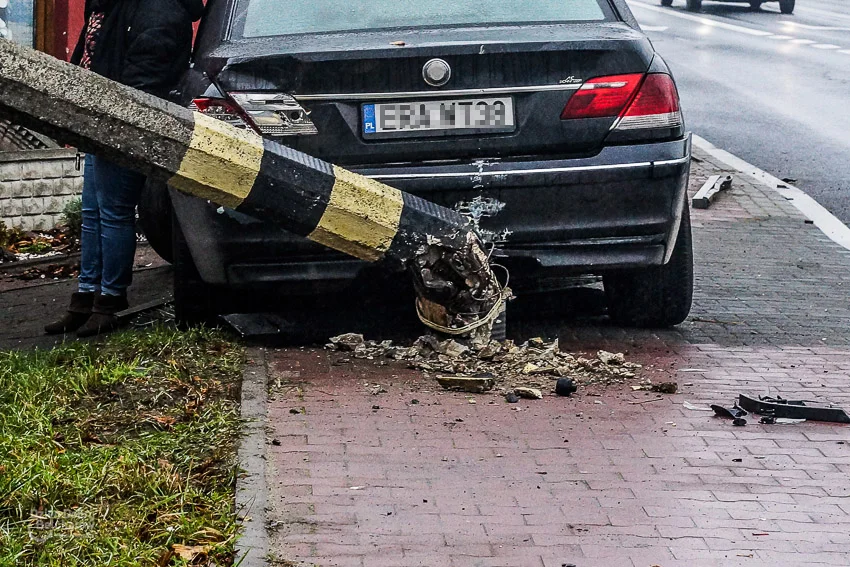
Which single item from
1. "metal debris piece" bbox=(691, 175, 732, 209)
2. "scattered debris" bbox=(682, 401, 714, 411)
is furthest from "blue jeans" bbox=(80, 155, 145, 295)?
"metal debris piece" bbox=(691, 175, 732, 209)

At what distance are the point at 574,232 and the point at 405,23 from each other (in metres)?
1.10

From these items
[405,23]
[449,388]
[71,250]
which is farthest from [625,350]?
[71,250]

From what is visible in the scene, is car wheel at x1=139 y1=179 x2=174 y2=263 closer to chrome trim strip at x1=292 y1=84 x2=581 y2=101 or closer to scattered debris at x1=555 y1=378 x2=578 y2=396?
chrome trim strip at x1=292 y1=84 x2=581 y2=101

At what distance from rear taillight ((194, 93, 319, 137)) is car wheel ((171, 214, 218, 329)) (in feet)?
2.00

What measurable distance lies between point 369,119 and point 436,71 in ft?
1.02

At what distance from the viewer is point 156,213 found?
729 cm

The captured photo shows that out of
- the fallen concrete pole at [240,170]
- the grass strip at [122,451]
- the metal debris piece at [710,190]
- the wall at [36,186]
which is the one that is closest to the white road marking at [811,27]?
the metal debris piece at [710,190]

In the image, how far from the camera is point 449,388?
5469 mm

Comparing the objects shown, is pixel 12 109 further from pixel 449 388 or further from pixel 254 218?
pixel 449 388

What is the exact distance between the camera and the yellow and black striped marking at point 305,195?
5285mm

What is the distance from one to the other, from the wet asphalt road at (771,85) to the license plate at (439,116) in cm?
537

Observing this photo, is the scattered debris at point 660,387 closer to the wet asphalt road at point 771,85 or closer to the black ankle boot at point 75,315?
the black ankle boot at point 75,315

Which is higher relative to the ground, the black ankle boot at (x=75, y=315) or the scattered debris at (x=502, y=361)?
the scattered debris at (x=502, y=361)

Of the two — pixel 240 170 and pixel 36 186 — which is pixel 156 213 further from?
pixel 36 186
